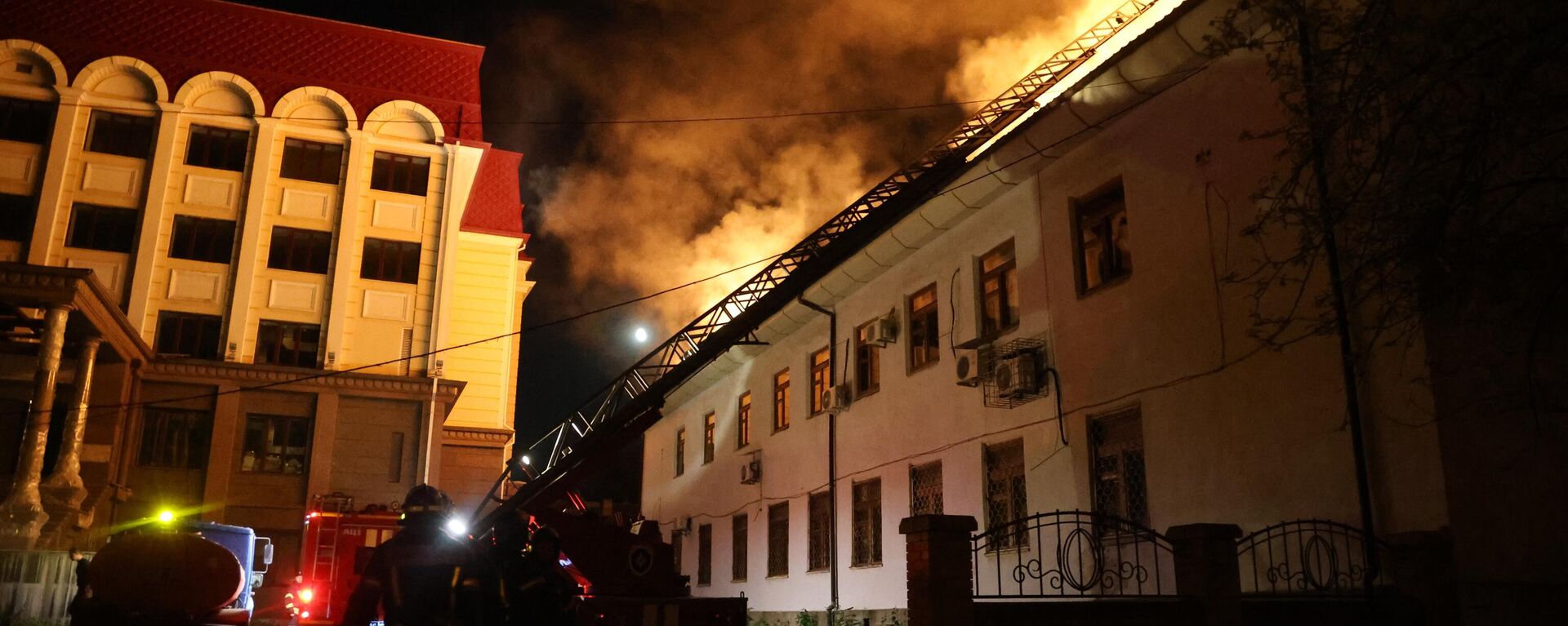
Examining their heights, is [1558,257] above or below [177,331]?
below

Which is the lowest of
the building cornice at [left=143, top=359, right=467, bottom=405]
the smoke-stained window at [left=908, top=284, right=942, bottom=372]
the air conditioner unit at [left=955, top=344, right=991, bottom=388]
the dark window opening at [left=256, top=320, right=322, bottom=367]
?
the air conditioner unit at [left=955, top=344, right=991, bottom=388]

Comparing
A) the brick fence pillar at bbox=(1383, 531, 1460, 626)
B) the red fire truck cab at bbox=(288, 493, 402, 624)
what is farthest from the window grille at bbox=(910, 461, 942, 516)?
the red fire truck cab at bbox=(288, 493, 402, 624)

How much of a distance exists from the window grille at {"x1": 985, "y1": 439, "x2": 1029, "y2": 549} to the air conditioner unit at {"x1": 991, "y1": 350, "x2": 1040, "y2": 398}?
2.63 feet

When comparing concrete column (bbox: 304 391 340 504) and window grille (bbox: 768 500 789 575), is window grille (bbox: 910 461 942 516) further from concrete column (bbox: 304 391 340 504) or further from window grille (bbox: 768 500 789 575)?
concrete column (bbox: 304 391 340 504)

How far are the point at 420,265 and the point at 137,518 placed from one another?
9988 millimetres

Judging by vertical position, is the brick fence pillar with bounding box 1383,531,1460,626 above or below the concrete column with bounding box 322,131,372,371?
below

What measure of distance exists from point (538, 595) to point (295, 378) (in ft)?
76.4

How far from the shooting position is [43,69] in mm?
30391

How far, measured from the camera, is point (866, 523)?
1870 centimetres

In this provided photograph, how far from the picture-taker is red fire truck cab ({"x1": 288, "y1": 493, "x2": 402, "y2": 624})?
1847 centimetres

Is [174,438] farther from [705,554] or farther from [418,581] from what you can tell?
[418,581]

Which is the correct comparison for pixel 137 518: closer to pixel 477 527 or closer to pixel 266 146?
pixel 266 146

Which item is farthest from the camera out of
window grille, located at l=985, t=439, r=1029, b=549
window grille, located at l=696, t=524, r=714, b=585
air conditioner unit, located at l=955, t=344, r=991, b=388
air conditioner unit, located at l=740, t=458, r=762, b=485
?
window grille, located at l=696, t=524, r=714, b=585

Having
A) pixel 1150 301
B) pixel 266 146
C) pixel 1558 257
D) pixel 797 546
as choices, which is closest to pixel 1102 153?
pixel 1150 301
